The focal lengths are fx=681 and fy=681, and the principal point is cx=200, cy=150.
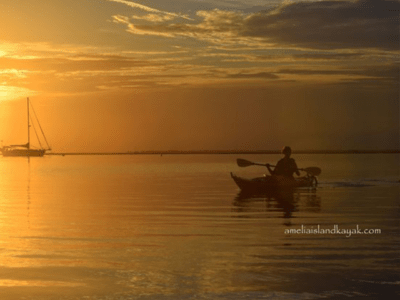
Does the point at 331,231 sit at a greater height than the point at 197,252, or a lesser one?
greater

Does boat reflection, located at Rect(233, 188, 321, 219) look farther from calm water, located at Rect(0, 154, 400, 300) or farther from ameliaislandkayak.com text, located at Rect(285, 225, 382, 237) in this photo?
ameliaislandkayak.com text, located at Rect(285, 225, 382, 237)

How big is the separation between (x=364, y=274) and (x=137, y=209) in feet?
62.9

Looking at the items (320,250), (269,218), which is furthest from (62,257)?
(269,218)

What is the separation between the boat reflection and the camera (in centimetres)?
3127

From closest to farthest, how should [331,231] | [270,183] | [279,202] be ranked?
[331,231] → [279,202] → [270,183]

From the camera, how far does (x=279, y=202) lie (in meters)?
36.6

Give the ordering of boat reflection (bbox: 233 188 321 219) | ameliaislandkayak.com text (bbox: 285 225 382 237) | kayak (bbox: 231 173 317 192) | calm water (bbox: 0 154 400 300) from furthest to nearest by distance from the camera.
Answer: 1. kayak (bbox: 231 173 317 192)
2. boat reflection (bbox: 233 188 321 219)
3. ameliaislandkayak.com text (bbox: 285 225 382 237)
4. calm water (bbox: 0 154 400 300)

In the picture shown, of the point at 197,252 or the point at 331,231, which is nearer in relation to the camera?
the point at 197,252

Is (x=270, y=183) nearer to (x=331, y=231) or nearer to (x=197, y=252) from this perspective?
(x=331, y=231)

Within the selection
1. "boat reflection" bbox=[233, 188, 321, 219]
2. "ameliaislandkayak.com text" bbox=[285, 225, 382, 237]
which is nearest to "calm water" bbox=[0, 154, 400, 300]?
"boat reflection" bbox=[233, 188, 321, 219]

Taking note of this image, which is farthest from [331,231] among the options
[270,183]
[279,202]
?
[270,183]

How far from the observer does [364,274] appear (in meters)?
→ 15.0

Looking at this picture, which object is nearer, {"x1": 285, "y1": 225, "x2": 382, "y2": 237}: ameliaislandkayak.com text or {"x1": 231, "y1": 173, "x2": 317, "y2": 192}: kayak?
{"x1": 285, "y1": 225, "x2": 382, "y2": 237}: ameliaislandkayak.com text

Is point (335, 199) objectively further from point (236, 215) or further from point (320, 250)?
point (320, 250)
